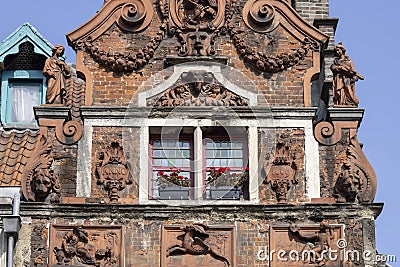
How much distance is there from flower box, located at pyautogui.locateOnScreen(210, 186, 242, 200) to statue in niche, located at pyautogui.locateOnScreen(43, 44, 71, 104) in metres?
2.80

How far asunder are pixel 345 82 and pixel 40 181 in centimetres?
506

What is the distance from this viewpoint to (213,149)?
21.0 meters

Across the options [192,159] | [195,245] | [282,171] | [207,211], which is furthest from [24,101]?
[282,171]

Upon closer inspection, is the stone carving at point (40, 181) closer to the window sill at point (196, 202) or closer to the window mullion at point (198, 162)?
the window sill at point (196, 202)

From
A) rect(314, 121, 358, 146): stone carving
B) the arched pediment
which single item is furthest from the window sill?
the arched pediment

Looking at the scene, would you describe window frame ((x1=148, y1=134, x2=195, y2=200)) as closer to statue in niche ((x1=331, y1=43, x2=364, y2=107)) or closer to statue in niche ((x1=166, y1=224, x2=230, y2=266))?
statue in niche ((x1=166, y1=224, x2=230, y2=266))

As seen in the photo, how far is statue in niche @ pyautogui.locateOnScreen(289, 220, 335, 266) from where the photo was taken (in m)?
19.9

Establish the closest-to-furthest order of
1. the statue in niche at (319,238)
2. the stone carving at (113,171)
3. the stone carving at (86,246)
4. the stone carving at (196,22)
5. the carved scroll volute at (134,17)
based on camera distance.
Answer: the stone carving at (86,246) < the statue in niche at (319,238) < the stone carving at (113,171) < the stone carving at (196,22) < the carved scroll volute at (134,17)

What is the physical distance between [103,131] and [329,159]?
3569 mm

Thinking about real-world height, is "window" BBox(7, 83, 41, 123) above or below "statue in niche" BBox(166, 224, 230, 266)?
above

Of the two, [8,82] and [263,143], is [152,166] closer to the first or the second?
[263,143]

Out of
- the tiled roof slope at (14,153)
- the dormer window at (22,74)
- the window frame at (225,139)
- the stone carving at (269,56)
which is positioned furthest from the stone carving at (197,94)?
the dormer window at (22,74)

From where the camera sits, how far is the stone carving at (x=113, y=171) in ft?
66.7

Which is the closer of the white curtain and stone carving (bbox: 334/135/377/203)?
stone carving (bbox: 334/135/377/203)
